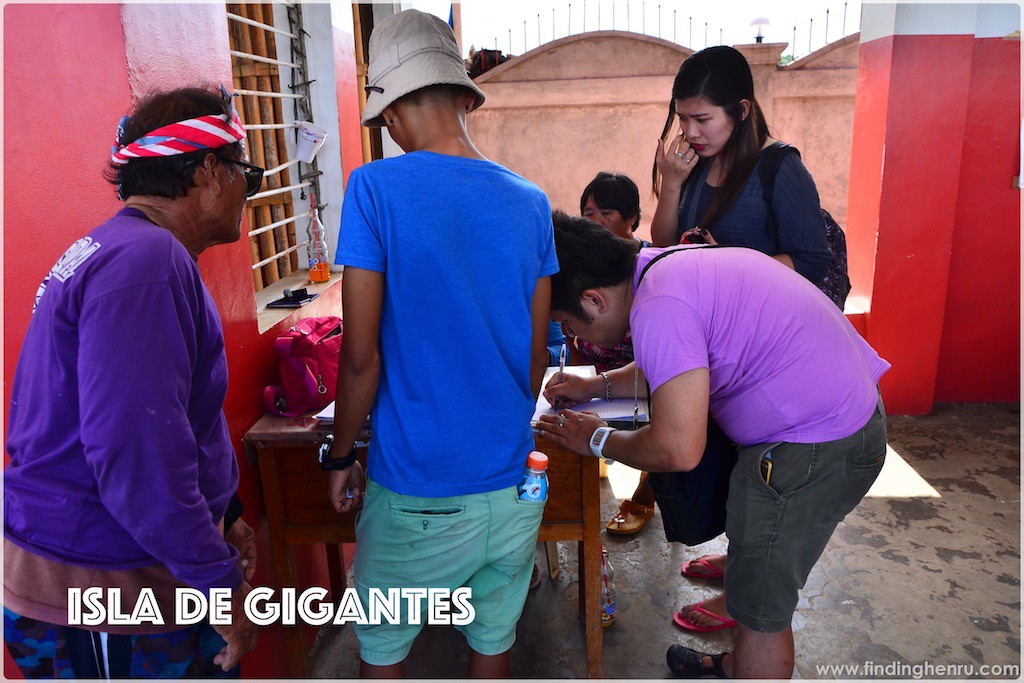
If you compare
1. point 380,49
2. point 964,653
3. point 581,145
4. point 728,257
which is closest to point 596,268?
point 728,257

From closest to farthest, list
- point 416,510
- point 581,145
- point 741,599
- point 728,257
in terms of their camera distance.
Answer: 1. point 416,510
2. point 728,257
3. point 741,599
4. point 581,145

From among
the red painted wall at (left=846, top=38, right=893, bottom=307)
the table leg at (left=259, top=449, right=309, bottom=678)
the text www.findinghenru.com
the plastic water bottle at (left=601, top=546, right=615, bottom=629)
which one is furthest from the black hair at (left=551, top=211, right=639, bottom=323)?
the red painted wall at (left=846, top=38, right=893, bottom=307)

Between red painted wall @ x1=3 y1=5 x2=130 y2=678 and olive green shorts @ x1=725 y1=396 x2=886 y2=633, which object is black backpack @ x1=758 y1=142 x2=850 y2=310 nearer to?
olive green shorts @ x1=725 y1=396 x2=886 y2=633

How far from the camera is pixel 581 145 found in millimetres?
8766

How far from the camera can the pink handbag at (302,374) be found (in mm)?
2236

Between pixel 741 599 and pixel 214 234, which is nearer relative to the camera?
pixel 214 234

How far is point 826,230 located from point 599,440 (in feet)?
3.87

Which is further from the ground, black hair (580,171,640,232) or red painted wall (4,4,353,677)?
red painted wall (4,4,353,677)

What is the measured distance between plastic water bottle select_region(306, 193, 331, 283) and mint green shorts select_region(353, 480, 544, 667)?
1.68 m

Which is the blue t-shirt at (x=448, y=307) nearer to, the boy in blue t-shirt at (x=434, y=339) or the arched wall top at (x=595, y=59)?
the boy in blue t-shirt at (x=434, y=339)

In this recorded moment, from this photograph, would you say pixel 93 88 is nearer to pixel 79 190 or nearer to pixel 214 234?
pixel 79 190

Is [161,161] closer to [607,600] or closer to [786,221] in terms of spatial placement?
[786,221]

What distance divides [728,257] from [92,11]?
149cm

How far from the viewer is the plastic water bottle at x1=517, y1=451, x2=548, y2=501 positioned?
5.34 feet
